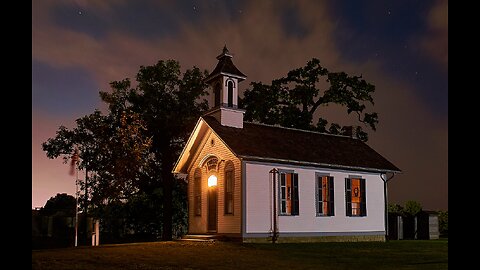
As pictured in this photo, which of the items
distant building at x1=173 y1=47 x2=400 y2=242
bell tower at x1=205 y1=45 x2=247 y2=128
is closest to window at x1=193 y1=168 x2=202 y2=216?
distant building at x1=173 y1=47 x2=400 y2=242

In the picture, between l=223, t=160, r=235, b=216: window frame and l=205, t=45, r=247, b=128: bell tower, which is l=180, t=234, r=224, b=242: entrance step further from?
l=205, t=45, r=247, b=128: bell tower

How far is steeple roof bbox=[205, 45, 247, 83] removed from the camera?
26.5 m

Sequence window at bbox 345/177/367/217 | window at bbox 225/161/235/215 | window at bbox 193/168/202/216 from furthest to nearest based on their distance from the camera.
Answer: window at bbox 345/177/367/217 < window at bbox 193/168/202/216 < window at bbox 225/161/235/215

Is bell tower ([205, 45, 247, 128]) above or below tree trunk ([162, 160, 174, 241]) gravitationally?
above

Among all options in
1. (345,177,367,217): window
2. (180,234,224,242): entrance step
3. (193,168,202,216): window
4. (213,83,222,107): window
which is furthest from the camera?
(345,177,367,217): window

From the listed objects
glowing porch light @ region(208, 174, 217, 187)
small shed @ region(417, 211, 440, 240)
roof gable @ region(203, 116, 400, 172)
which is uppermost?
roof gable @ region(203, 116, 400, 172)

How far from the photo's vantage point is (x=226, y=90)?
2652 centimetres

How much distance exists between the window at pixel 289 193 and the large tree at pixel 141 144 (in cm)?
1137

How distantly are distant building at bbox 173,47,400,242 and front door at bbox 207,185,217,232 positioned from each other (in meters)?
0.05

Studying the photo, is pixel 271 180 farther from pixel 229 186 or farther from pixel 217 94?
pixel 217 94

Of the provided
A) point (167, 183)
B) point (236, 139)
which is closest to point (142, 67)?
point (167, 183)
